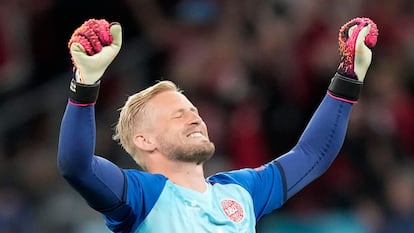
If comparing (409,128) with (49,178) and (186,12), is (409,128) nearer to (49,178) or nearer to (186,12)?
(186,12)

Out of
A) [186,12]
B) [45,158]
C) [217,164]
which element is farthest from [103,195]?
[186,12]

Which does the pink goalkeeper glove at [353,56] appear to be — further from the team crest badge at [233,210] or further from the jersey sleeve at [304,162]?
the team crest badge at [233,210]

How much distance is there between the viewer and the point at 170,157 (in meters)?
4.93

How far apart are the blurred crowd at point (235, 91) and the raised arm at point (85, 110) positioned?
3.85m

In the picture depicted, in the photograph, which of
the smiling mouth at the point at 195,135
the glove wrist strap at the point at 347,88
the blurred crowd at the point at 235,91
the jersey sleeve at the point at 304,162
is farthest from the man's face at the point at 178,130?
the blurred crowd at the point at 235,91

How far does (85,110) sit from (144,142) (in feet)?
2.17

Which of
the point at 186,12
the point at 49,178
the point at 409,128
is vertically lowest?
the point at 49,178

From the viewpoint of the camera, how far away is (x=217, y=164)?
8.36m

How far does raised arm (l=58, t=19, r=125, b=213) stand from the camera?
4336mm

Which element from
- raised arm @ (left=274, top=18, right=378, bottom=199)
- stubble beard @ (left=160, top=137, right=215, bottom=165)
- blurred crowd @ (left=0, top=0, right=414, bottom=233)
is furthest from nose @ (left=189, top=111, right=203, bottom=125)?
Answer: blurred crowd @ (left=0, top=0, right=414, bottom=233)

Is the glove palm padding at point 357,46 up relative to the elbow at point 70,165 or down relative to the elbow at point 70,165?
up

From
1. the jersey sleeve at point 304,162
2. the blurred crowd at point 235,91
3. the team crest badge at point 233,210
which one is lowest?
the blurred crowd at point 235,91

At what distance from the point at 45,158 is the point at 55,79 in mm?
811

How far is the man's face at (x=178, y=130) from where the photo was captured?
489 cm
